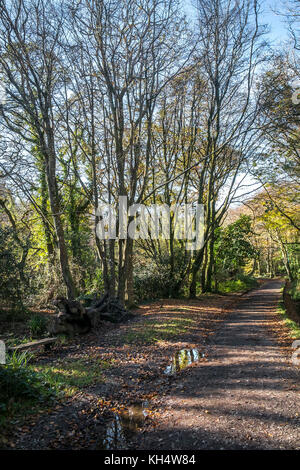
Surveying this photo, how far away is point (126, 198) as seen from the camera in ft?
39.8

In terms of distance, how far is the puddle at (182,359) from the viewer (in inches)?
236

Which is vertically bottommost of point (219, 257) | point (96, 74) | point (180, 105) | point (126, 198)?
point (219, 257)

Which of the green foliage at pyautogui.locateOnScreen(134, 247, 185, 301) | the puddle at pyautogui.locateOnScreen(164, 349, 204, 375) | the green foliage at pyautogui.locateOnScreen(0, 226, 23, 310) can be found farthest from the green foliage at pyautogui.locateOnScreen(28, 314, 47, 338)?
the green foliage at pyautogui.locateOnScreen(134, 247, 185, 301)

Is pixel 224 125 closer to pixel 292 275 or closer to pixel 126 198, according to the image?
pixel 126 198

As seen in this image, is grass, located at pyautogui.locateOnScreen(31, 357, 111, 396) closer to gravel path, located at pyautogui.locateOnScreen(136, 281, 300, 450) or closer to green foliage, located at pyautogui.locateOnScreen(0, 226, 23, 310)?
gravel path, located at pyautogui.locateOnScreen(136, 281, 300, 450)

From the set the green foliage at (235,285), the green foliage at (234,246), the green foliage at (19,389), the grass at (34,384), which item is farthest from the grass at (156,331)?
the green foliage at (235,285)

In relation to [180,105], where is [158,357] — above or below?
below

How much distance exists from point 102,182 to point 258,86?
8212 millimetres

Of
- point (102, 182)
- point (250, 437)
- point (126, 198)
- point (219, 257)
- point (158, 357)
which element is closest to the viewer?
point (250, 437)

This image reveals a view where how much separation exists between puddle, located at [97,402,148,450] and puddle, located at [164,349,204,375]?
1419 millimetres

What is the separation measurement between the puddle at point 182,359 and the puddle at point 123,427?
1.42 m

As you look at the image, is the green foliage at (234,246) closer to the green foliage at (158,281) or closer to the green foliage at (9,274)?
the green foliage at (158,281)
